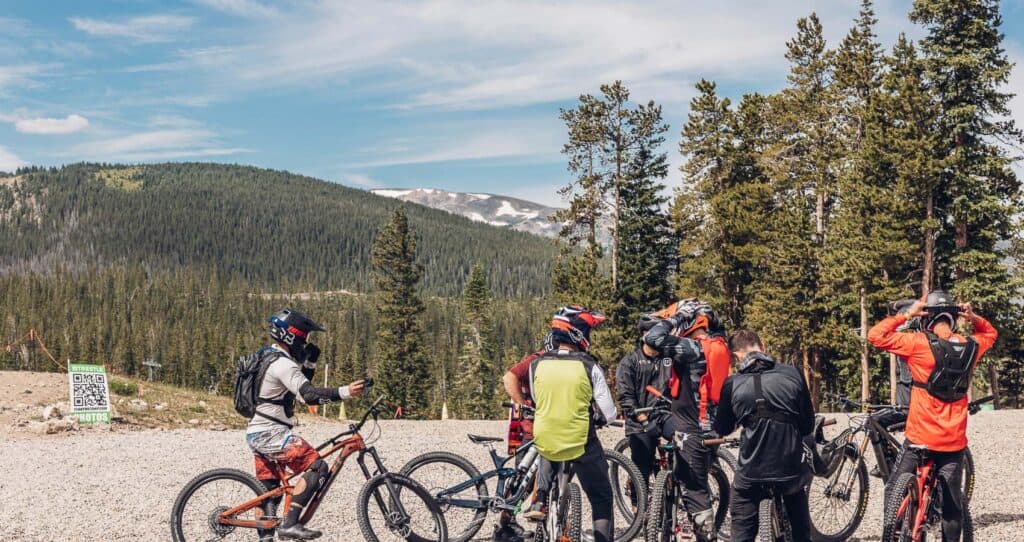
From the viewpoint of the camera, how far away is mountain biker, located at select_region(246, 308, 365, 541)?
7.37m

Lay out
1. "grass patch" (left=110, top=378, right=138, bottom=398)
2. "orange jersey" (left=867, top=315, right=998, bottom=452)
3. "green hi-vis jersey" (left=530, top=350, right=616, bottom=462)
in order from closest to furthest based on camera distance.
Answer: "green hi-vis jersey" (left=530, top=350, right=616, bottom=462), "orange jersey" (left=867, top=315, right=998, bottom=452), "grass patch" (left=110, top=378, right=138, bottom=398)

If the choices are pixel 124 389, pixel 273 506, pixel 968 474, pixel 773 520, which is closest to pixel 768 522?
pixel 773 520

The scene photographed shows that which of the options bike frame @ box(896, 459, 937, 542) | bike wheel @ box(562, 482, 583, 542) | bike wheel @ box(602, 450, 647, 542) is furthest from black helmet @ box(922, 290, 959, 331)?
bike wheel @ box(562, 482, 583, 542)

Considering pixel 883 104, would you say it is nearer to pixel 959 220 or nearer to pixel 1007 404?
pixel 959 220

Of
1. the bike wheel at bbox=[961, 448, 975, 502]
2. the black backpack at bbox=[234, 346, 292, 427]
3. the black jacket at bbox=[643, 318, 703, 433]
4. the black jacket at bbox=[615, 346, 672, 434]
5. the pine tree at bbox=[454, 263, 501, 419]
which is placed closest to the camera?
the black backpack at bbox=[234, 346, 292, 427]

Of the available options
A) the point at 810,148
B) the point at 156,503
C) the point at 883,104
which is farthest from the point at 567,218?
the point at 156,503

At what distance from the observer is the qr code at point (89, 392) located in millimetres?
21281

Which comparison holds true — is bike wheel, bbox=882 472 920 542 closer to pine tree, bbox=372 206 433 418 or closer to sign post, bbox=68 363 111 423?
sign post, bbox=68 363 111 423

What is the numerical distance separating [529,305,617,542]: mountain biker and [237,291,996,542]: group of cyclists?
1 centimetres

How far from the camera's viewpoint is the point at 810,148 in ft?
131

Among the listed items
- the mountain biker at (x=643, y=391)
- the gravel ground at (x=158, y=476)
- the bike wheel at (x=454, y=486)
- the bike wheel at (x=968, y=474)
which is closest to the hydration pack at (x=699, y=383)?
the mountain biker at (x=643, y=391)

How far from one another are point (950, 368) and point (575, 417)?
350cm

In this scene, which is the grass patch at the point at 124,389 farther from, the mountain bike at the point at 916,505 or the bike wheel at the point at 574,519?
the mountain bike at the point at 916,505

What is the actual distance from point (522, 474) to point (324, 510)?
13.4 ft
